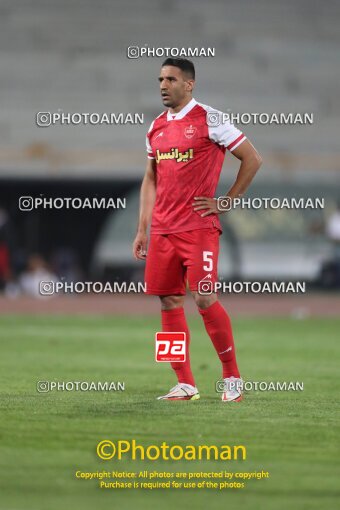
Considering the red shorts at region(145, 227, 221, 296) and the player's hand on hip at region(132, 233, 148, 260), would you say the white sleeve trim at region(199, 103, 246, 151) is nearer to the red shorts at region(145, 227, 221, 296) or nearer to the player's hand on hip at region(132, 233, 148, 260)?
the red shorts at region(145, 227, 221, 296)

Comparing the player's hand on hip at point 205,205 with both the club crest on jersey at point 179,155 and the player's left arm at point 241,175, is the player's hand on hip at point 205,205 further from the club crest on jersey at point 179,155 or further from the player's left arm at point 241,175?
the club crest on jersey at point 179,155

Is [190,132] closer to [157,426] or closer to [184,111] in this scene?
[184,111]

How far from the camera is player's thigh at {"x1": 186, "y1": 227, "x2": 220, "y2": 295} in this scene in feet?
23.1

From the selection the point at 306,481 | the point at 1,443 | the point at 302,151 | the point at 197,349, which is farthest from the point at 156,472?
the point at 302,151

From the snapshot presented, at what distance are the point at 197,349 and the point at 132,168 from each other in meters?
14.3

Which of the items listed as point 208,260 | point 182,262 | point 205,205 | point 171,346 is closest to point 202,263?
point 208,260

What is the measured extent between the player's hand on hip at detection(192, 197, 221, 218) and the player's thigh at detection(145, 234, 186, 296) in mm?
296

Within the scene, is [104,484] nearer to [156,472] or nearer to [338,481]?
[156,472]

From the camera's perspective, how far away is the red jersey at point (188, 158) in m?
7.10

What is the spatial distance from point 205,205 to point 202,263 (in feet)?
1.23

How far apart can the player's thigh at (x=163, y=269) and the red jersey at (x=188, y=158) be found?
0.10 meters

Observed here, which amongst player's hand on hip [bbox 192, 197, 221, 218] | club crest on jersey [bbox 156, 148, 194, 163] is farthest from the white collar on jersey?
player's hand on hip [bbox 192, 197, 221, 218]

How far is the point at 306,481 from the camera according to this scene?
4758 millimetres

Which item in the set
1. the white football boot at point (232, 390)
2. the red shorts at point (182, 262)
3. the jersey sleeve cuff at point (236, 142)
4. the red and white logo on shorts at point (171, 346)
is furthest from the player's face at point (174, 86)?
the white football boot at point (232, 390)
